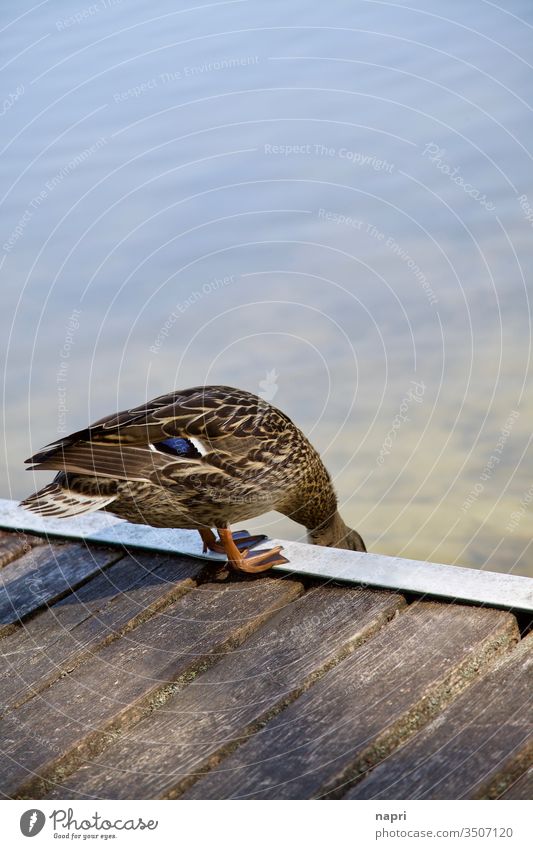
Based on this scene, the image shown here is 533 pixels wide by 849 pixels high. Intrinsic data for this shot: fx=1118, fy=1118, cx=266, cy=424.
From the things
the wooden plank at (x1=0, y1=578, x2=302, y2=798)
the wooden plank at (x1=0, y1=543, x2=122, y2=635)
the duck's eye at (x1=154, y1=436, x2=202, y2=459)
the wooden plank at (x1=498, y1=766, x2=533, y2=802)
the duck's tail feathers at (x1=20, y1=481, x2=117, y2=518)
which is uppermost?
the duck's eye at (x1=154, y1=436, x2=202, y2=459)

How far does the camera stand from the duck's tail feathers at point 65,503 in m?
4.58

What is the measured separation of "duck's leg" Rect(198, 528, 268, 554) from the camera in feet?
16.0

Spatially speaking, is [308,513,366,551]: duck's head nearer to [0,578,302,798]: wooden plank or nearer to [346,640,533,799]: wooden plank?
[0,578,302,798]: wooden plank

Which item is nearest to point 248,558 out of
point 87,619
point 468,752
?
point 87,619

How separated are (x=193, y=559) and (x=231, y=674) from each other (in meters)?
0.98

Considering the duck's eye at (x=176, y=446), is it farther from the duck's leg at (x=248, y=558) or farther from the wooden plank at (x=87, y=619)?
the wooden plank at (x=87, y=619)

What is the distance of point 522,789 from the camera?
3.17m

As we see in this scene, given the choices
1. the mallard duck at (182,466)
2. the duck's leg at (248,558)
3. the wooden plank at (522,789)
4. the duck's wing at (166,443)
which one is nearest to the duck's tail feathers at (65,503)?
the mallard duck at (182,466)

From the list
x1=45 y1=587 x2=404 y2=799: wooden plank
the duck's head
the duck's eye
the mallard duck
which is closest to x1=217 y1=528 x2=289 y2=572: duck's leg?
the mallard duck

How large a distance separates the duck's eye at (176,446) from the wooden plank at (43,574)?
0.67 metres

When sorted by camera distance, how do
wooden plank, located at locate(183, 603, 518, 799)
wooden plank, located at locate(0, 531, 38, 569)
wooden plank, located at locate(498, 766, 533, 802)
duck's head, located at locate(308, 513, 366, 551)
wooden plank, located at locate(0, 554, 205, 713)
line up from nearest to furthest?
wooden plank, located at locate(498, 766, 533, 802) < wooden plank, located at locate(183, 603, 518, 799) < wooden plank, located at locate(0, 554, 205, 713) < wooden plank, located at locate(0, 531, 38, 569) < duck's head, located at locate(308, 513, 366, 551)

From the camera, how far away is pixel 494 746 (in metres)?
3.33

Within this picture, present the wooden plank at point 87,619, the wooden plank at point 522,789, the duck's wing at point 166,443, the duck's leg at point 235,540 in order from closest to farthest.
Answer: the wooden plank at point 522,789 < the wooden plank at point 87,619 < the duck's wing at point 166,443 < the duck's leg at point 235,540
